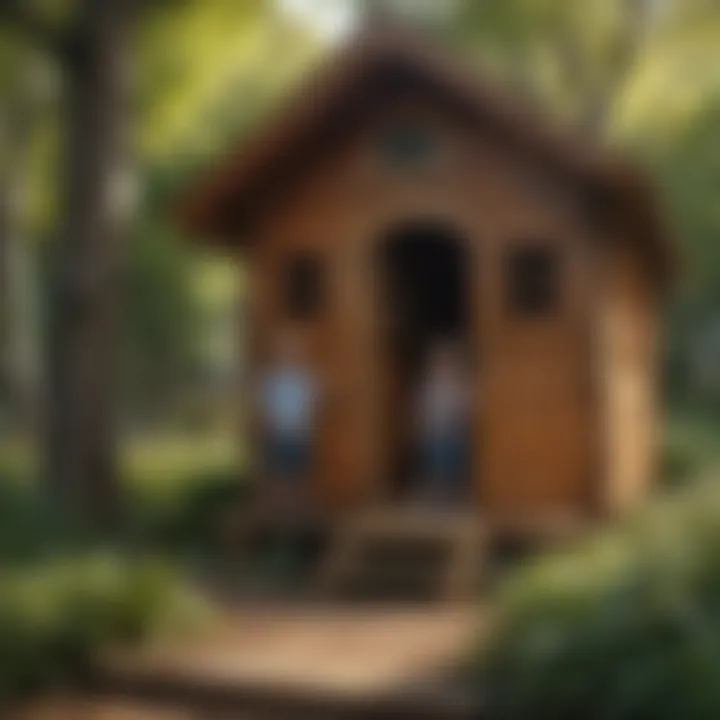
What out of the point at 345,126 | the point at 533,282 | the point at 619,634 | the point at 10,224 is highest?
the point at 10,224

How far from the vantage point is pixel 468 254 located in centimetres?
1188

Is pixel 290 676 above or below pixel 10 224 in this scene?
below

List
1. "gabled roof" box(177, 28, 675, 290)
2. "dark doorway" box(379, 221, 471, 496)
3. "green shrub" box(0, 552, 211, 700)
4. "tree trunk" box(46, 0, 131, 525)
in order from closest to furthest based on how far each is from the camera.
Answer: "green shrub" box(0, 552, 211, 700) → "gabled roof" box(177, 28, 675, 290) → "tree trunk" box(46, 0, 131, 525) → "dark doorway" box(379, 221, 471, 496)

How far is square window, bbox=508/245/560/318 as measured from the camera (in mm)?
11352

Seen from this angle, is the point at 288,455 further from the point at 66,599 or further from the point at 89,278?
the point at 66,599

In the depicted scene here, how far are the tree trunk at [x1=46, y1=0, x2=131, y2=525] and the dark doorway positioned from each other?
2365 mm

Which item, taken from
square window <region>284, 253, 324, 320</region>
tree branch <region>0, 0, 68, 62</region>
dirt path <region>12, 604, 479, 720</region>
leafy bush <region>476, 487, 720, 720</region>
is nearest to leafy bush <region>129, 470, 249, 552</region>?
square window <region>284, 253, 324, 320</region>

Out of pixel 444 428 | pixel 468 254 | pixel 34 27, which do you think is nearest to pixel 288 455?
pixel 444 428

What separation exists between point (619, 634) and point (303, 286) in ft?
19.7

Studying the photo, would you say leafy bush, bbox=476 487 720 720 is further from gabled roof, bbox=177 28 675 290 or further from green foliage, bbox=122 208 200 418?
green foliage, bbox=122 208 200 418

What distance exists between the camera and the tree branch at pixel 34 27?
34.1 feet

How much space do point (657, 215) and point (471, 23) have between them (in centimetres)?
1125

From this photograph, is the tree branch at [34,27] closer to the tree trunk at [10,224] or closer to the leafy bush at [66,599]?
the leafy bush at [66,599]

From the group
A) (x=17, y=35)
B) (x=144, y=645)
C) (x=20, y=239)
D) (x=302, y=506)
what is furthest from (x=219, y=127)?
(x=144, y=645)
